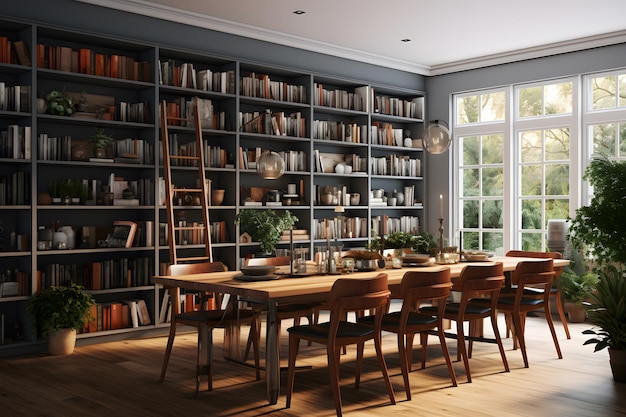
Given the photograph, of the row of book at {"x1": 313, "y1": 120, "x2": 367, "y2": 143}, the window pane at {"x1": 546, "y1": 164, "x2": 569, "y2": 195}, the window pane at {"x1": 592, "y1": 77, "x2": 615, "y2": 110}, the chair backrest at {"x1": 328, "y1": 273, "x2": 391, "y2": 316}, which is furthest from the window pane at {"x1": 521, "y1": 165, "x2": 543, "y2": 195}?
the chair backrest at {"x1": 328, "y1": 273, "x2": 391, "y2": 316}

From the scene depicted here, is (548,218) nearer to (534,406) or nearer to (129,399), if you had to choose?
(534,406)

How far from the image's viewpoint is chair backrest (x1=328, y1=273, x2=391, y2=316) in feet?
14.2

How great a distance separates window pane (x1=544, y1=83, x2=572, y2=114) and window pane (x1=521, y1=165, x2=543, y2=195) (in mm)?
715

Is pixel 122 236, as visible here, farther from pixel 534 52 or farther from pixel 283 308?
pixel 534 52

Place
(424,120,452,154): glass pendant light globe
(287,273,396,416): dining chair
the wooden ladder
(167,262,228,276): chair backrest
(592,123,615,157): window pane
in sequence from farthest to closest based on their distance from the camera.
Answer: (592,123,615,157): window pane < the wooden ladder < (424,120,452,154): glass pendant light globe < (167,262,228,276): chair backrest < (287,273,396,416): dining chair

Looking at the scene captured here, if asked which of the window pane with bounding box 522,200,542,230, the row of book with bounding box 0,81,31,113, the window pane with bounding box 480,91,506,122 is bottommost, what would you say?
the window pane with bounding box 522,200,542,230

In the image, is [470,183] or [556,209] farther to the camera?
[470,183]

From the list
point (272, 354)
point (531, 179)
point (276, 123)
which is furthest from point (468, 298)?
point (531, 179)

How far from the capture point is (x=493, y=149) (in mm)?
9336

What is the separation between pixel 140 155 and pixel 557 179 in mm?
4899

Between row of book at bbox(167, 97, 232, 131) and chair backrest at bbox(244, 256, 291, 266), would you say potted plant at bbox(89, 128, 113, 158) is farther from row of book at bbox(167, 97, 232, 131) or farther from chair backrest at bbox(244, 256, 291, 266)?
chair backrest at bbox(244, 256, 291, 266)

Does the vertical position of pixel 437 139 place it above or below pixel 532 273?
above

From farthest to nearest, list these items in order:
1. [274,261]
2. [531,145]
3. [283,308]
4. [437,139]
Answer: [531,145]
[437,139]
[274,261]
[283,308]

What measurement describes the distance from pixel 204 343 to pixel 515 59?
5.92 meters
